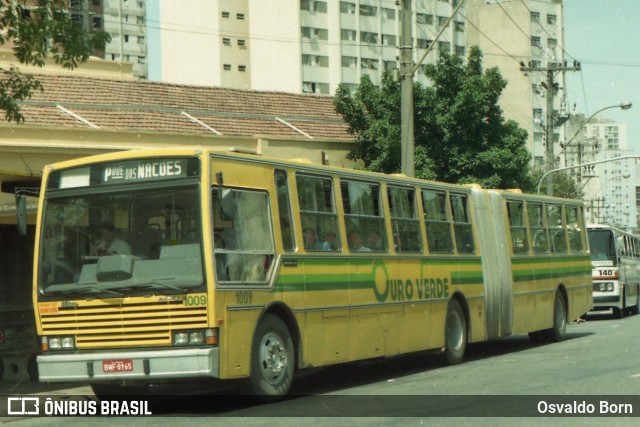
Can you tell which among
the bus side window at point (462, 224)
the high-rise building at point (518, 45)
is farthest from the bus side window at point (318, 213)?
the high-rise building at point (518, 45)

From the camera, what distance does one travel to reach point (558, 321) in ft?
74.6

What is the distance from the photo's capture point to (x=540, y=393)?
1244 centimetres

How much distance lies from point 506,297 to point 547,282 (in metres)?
2.37

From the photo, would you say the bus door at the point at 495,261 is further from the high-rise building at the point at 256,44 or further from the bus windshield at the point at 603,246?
the high-rise building at the point at 256,44

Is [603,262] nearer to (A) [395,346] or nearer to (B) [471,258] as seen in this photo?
(B) [471,258]

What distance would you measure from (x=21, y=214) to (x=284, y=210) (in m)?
2.93

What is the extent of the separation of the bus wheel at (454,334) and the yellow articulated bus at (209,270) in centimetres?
201

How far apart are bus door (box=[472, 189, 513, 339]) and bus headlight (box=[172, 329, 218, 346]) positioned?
8.66 m

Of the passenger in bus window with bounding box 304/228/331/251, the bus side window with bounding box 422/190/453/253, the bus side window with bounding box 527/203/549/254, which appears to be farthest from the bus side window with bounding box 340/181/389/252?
the bus side window with bounding box 527/203/549/254

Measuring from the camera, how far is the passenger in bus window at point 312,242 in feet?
45.1

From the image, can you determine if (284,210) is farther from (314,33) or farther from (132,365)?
(314,33)

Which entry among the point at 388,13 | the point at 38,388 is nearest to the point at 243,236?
the point at 38,388

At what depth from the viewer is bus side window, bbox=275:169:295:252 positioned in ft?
43.4

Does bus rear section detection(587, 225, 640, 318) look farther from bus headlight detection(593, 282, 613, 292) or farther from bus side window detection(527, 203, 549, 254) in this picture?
bus side window detection(527, 203, 549, 254)
